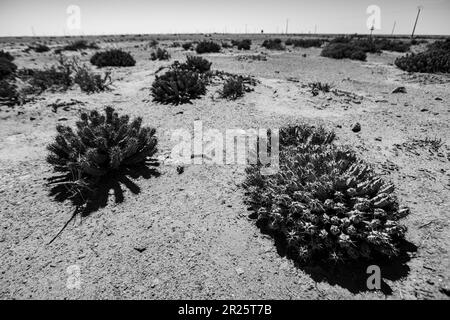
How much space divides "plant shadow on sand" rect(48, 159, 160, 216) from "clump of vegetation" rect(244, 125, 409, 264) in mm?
2013

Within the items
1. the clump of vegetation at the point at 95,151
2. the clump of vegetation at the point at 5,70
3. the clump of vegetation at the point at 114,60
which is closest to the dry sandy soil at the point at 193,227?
the clump of vegetation at the point at 95,151

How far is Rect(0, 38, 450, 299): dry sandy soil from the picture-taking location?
2699 mm

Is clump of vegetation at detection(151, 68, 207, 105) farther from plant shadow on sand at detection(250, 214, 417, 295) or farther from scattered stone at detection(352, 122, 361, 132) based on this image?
plant shadow on sand at detection(250, 214, 417, 295)

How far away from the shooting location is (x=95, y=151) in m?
4.15

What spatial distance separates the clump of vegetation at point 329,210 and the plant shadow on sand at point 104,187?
201cm

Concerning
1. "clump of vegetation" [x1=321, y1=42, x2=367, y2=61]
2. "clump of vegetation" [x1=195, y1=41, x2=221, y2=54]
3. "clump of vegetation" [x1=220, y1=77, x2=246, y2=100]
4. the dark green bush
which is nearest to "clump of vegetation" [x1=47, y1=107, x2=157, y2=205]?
"clump of vegetation" [x1=220, y1=77, x2=246, y2=100]

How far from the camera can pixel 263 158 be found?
15.3ft

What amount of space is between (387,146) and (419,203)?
1.89 metres

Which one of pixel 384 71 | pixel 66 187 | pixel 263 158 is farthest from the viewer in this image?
pixel 384 71

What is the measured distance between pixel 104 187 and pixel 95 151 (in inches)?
23.4

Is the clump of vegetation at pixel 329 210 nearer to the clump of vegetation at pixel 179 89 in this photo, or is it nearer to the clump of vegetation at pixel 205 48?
the clump of vegetation at pixel 179 89

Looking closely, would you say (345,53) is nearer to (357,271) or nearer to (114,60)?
(114,60)

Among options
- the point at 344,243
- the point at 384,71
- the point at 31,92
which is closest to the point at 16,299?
the point at 344,243
